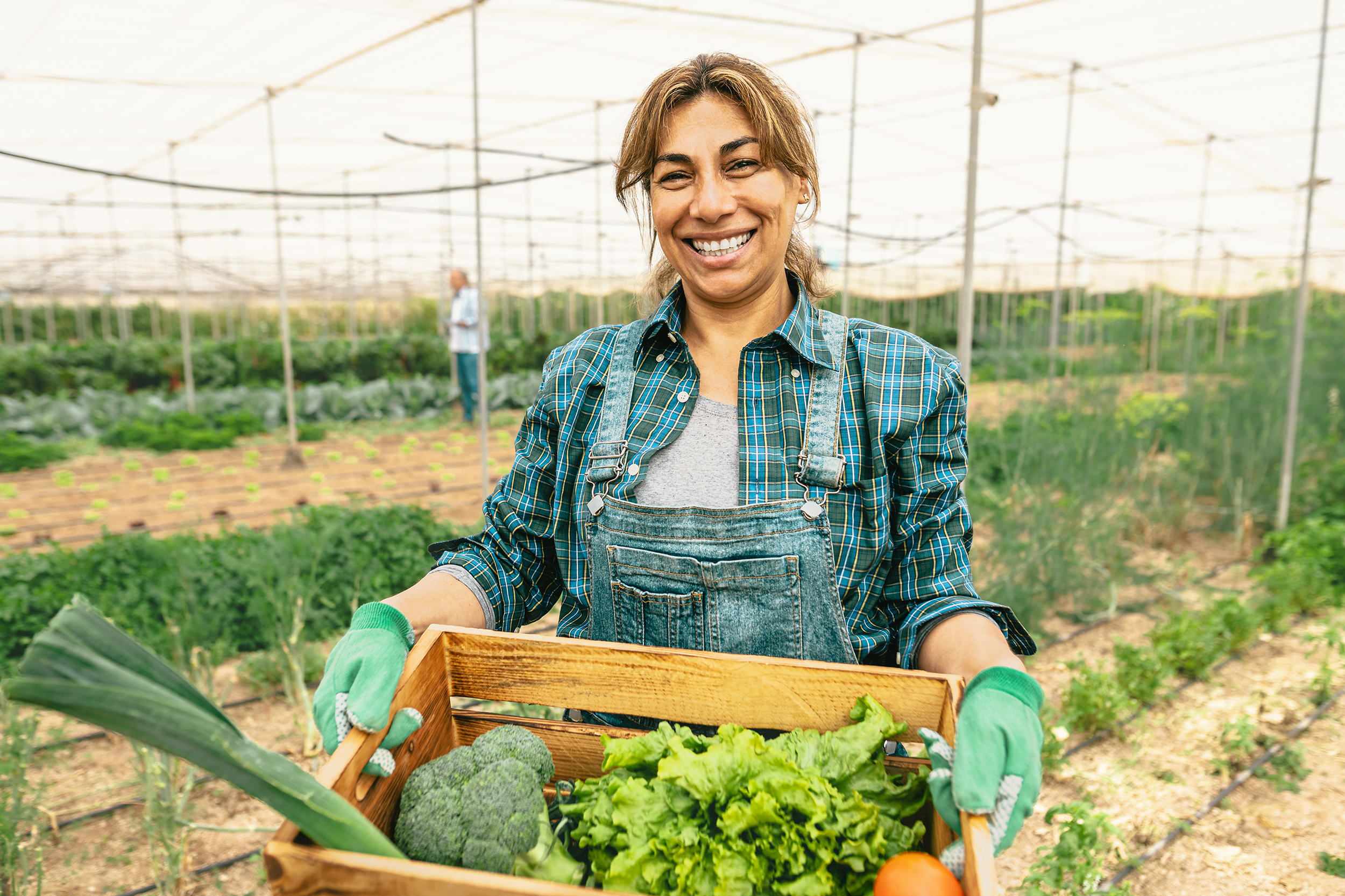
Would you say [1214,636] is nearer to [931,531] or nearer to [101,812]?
[931,531]

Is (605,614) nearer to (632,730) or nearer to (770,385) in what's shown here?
(632,730)

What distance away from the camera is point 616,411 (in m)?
1.36

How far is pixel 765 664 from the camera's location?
43.4 inches

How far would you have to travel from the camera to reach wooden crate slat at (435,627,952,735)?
109 cm

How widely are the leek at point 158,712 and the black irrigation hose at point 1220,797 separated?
2.03 m

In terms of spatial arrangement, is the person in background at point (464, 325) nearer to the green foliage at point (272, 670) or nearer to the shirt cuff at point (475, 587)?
the green foliage at point (272, 670)

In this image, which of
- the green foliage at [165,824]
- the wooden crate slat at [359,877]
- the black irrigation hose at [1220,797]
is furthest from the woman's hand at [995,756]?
the green foliage at [165,824]

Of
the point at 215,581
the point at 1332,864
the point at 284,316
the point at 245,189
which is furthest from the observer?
the point at 284,316

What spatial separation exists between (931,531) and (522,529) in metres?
0.66

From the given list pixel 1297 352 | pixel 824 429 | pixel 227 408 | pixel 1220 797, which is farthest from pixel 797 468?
pixel 227 408

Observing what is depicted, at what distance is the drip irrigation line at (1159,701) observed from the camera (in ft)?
10.1

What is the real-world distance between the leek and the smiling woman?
39cm

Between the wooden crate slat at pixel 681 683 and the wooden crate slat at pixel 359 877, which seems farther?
the wooden crate slat at pixel 681 683

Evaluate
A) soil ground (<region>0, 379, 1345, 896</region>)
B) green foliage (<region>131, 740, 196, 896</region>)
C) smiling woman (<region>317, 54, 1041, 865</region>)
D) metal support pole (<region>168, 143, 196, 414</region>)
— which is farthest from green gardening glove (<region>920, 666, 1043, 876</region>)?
metal support pole (<region>168, 143, 196, 414</region>)
